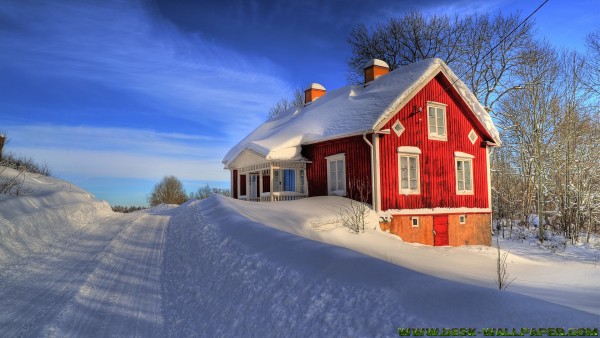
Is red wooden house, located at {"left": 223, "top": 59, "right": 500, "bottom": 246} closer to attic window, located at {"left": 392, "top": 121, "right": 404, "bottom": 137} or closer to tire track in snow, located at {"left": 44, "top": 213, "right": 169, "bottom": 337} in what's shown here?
attic window, located at {"left": 392, "top": 121, "right": 404, "bottom": 137}

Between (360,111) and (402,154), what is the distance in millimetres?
2546

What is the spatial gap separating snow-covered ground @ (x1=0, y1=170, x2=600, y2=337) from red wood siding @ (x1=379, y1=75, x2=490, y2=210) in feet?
9.23

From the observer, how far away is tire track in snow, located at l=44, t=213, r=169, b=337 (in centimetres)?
556

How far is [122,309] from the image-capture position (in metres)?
6.34

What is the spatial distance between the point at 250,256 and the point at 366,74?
53.6 feet

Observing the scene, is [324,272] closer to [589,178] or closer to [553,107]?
[589,178]

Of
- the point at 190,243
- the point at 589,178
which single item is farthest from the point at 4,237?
the point at 589,178

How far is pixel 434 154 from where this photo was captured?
1708 centimetres

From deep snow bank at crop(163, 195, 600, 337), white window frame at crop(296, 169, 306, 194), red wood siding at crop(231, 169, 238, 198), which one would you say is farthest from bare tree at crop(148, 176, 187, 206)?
deep snow bank at crop(163, 195, 600, 337)

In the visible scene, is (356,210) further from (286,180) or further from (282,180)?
(286,180)

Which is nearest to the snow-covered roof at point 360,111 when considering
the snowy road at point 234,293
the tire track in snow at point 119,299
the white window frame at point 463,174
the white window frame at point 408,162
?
the white window frame at point 408,162

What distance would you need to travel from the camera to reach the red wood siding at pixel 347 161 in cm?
1546

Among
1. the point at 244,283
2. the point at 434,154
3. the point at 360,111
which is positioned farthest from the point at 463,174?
the point at 244,283

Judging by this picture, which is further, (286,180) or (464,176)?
(286,180)
